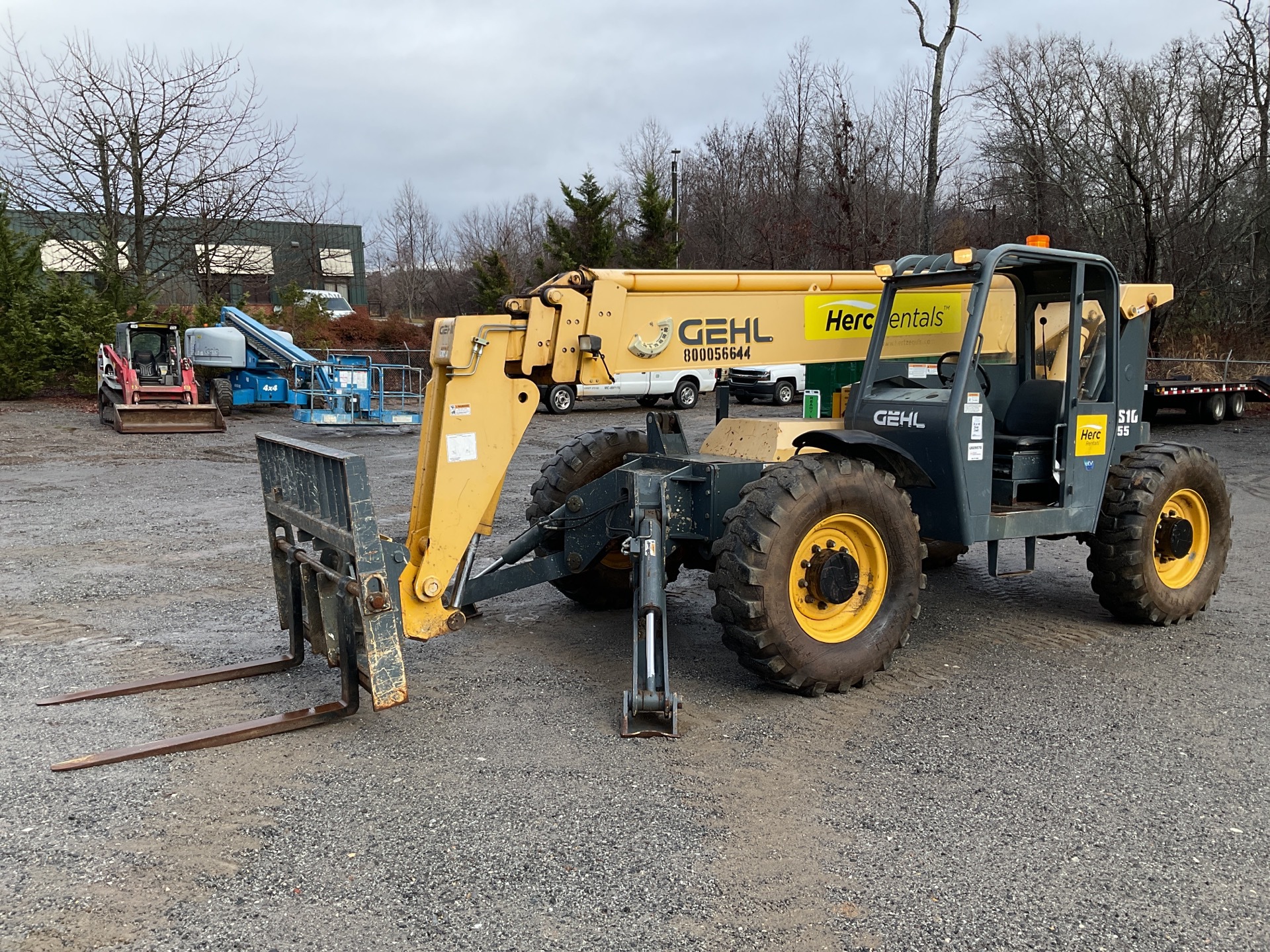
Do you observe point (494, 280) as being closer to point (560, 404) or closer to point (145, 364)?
point (560, 404)

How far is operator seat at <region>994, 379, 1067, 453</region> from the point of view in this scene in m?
6.53

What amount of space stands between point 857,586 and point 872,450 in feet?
3.08

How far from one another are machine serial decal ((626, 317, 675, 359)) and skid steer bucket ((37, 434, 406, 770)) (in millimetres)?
1710

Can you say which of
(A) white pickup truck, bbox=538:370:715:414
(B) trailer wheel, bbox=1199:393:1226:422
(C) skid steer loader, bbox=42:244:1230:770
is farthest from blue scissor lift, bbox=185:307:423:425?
(B) trailer wheel, bbox=1199:393:1226:422

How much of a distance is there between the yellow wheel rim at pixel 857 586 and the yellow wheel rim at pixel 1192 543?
2.53 metres

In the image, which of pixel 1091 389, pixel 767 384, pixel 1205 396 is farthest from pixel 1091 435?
pixel 767 384

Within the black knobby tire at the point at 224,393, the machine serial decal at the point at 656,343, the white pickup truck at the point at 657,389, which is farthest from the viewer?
the white pickup truck at the point at 657,389

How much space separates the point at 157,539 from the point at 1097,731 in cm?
847

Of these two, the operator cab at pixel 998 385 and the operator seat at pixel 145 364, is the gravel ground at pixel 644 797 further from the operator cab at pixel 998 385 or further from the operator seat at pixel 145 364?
the operator seat at pixel 145 364

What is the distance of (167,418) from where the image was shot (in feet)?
65.5

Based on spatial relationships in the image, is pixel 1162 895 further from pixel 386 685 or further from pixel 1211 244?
pixel 1211 244

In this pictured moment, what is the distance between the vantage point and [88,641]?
6461mm

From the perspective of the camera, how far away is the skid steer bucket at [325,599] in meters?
4.75

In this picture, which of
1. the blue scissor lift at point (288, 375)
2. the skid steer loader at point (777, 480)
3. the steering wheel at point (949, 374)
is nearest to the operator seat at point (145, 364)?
the blue scissor lift at point (288, 375)
